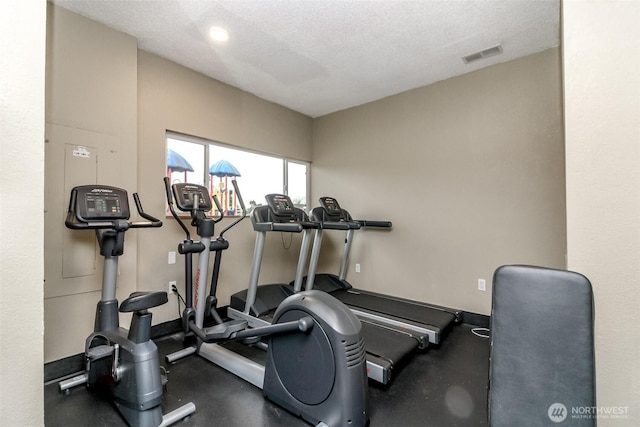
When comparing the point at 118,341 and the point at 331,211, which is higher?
the point at 331,211

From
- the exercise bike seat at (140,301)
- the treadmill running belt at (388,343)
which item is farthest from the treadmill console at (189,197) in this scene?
the treadmill running belt at (388,343)

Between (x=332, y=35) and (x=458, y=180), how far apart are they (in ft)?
6.72

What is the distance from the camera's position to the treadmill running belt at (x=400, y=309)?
114 inches

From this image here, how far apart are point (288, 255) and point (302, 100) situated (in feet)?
7.25

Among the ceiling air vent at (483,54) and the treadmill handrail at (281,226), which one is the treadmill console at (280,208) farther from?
the ceiling air vent at (483,54)

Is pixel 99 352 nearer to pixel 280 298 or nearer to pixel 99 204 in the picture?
pixel 99 204

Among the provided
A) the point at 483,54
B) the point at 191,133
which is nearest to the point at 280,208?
the point at 191,133

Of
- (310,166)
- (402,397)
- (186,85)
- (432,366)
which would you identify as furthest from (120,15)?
(432,366)

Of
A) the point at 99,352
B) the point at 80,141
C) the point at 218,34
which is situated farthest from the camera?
the point at 218,34

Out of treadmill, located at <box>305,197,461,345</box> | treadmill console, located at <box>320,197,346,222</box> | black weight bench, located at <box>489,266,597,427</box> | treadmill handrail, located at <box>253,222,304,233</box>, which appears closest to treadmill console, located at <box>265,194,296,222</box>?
treadmill handrail, located at <box>253,222,304,233</box>

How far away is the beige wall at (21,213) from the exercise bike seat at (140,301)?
2.07ft

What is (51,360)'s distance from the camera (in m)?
2.12

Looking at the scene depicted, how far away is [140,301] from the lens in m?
1.59

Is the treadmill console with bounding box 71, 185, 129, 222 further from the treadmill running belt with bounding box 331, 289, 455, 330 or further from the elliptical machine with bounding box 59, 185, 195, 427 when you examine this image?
the treadmill running belt with bounding box 331, 289, 455, 330
